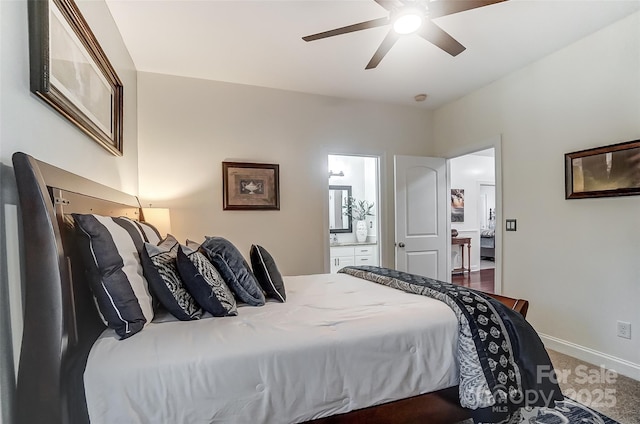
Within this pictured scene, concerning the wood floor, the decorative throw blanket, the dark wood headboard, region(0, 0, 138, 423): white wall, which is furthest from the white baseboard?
region(0, 0, 138, 423): white wall

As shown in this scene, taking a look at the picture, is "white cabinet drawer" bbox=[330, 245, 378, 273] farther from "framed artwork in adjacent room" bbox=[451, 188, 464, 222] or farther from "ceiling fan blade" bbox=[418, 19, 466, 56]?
"ceiling fan blade" bbox=[418, 19, 466, 56]

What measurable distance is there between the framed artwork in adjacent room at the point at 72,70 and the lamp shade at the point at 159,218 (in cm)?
79

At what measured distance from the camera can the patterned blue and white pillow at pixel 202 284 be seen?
1.51 m

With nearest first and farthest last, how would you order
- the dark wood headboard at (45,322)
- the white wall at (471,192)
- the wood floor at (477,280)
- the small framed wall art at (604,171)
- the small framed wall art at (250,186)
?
1. the dark wood headboard at (45,322)
2. the small framed wall art at (604,171)
3. the small framed wall art at (250,186)
4. the wood floor at (477,280)
5. the white wall at (471,192)

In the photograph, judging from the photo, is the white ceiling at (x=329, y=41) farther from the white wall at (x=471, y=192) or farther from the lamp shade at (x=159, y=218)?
the white wall at (x=471, y=192)

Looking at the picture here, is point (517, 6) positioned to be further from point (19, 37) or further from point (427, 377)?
point (19, 37)

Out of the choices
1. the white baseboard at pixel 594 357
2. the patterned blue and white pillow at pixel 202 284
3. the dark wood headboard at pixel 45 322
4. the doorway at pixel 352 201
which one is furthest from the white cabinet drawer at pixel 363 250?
the dark wood headboard at pixel 45 322

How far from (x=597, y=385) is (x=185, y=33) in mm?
4026

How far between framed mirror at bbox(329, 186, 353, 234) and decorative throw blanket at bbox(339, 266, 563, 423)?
4.05 meters

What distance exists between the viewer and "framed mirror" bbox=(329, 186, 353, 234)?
5715mm

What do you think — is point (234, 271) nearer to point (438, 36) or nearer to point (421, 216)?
point (438, 36)

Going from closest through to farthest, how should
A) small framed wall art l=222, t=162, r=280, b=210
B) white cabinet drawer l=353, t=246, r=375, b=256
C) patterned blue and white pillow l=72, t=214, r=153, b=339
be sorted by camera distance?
patterned blue and white pillow l=72, t=214, r=153, b=339
small framed wall art l=222, t=162, r=280, b=210
white cabinet drawer l=353, t=246, r=375, b=256

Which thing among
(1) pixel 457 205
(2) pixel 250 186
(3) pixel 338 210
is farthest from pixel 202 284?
(1) pixel 457 205

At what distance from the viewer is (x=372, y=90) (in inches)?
148
